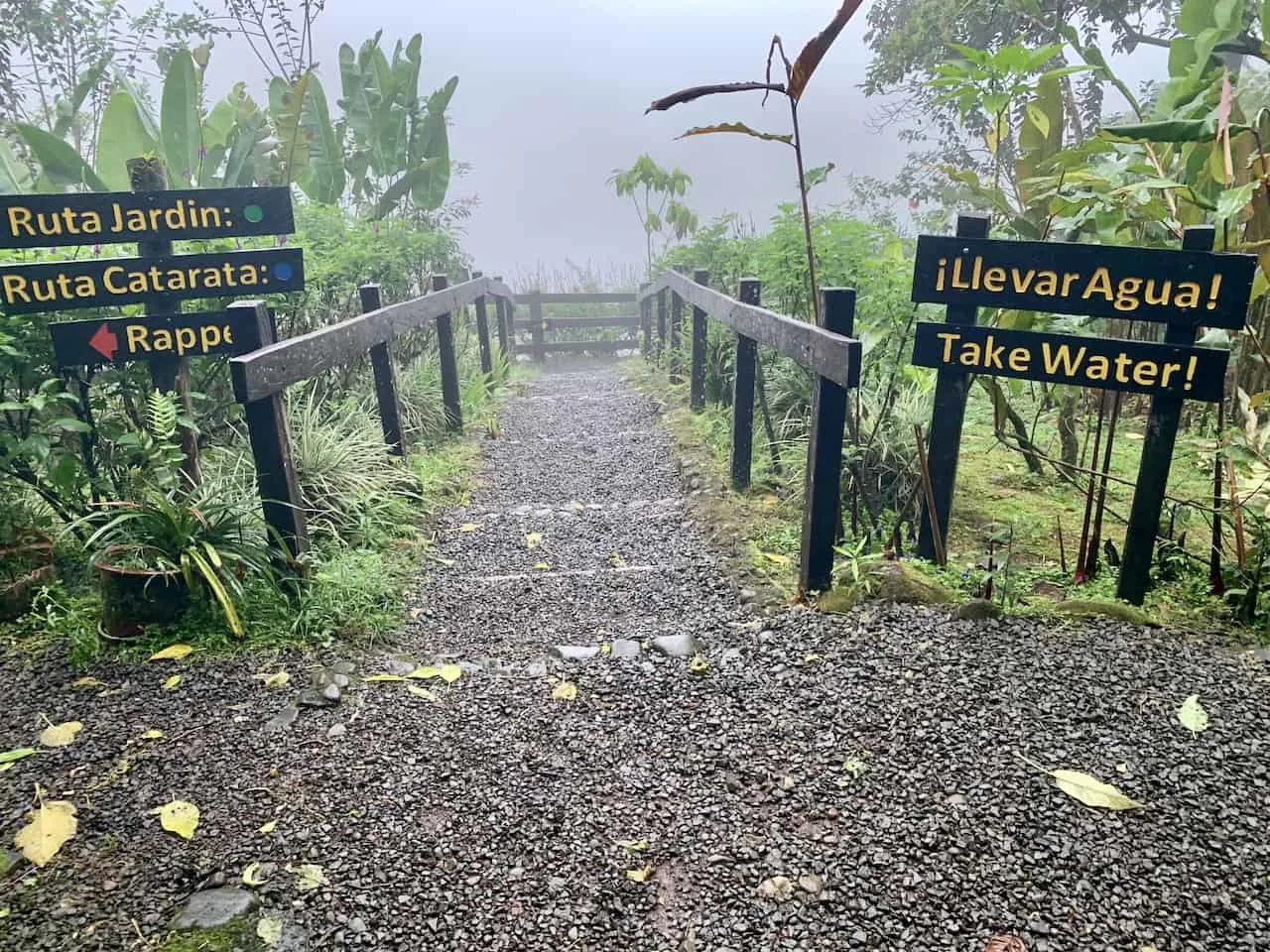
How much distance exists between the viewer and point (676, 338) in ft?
28.8

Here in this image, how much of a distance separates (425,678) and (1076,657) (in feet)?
6.39

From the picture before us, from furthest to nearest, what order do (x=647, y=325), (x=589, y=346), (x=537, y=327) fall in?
1. (x=589, y=346)
2. (x=537, y=327)
3. (x=647, y=325)

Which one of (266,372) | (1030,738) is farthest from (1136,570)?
(266,372)

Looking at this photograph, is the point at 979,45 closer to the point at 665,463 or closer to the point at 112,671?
the point at 665,463

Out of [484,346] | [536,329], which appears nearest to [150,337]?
[484,346]

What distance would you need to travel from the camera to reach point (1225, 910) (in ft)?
4.99

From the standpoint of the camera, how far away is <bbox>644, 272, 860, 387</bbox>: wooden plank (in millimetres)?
2711

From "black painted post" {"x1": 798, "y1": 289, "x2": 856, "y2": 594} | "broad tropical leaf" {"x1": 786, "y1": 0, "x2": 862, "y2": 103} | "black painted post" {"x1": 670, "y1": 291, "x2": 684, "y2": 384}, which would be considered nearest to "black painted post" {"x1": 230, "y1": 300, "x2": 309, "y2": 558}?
"black painted post" {"x1": 798, "y1": 289, "x2": 856, "y2": 594}

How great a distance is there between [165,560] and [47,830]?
3.48 ft

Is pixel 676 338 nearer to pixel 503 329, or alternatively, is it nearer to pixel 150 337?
pixel 503 329

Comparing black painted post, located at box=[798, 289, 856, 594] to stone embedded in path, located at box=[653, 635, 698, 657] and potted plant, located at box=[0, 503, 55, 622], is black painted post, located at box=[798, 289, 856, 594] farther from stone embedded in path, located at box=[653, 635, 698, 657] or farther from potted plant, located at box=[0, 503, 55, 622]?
potted plant, located at box=[0, 503, 55, 622]

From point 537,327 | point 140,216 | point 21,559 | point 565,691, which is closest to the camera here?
point 565,691

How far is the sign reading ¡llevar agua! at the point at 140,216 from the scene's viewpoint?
3096mm

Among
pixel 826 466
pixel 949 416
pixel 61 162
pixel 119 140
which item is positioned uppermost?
pixel 119 140
